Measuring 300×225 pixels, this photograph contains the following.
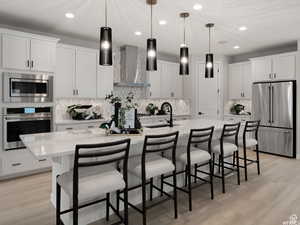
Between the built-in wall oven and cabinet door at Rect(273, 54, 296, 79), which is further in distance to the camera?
cabinet door at Rect(273, 54, 296, 79)

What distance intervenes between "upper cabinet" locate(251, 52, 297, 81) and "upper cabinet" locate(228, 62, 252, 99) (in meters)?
0.53

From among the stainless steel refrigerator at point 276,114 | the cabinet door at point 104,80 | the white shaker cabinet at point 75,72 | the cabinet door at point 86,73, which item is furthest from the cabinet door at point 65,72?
the stainless steel refrigerator at point 276,114

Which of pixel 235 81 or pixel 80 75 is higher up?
pixel 235 81

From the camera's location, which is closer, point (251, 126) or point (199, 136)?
point (199, 136)

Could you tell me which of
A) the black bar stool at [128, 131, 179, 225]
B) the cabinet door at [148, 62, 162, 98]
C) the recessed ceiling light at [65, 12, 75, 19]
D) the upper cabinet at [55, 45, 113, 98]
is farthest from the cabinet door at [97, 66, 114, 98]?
the black bar stool at [128, 131, 179, 225]

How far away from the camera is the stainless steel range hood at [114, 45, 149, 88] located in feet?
18.6

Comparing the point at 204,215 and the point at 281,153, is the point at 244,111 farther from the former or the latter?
the point at 204,215

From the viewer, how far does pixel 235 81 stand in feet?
22.4

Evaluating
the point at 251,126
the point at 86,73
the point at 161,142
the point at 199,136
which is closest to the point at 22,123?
the point at 86,73

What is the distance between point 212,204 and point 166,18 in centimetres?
315

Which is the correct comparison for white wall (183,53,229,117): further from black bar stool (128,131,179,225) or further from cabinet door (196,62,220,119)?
black bar stool (128,131,179,225)

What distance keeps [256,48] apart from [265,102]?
1.66 meters

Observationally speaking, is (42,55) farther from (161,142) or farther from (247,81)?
(247,81)

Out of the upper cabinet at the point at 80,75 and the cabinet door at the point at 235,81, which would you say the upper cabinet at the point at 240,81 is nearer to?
the cabinet door at the point at 235,81
